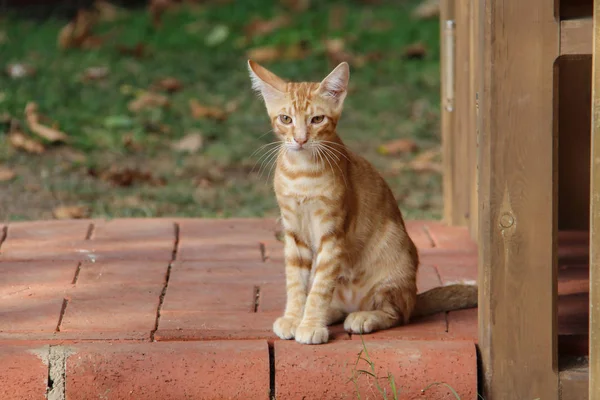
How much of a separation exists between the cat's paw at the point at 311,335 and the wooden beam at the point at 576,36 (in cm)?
112

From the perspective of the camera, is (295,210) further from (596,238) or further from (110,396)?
(596,238)

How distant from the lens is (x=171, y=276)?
396 centimetres

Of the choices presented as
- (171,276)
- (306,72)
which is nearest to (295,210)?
(171,276)

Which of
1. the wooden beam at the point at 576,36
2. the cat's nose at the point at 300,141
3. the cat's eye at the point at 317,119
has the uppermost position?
the wooden beam at the point at 576,36

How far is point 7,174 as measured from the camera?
5.71 meters

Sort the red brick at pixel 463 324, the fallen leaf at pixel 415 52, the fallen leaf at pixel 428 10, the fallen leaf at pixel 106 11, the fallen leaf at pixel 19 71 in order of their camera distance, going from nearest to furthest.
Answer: the red brick at pixel 463 324
the fallen leaf at pixel 19 71
the fallen leaf at pixel 415 52
the fallen leaf at pixel 106 11
the fallen leaf at pixel 428 10

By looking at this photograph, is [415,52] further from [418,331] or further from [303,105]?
[418,331]

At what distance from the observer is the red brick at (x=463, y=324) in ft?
11.0

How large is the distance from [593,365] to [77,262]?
220 centimetres

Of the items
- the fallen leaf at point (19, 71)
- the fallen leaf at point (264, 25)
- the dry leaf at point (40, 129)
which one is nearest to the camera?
the dry leaf at point (40, 129)

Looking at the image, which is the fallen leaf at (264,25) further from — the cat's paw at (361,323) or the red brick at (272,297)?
the cat's paw at (361,323)

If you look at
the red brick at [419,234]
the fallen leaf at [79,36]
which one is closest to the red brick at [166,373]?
the red brick at [419,234]

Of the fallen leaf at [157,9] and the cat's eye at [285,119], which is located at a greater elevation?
the cat's eye at [285,119]

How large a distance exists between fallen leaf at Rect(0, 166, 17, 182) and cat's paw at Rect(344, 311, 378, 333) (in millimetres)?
2900
